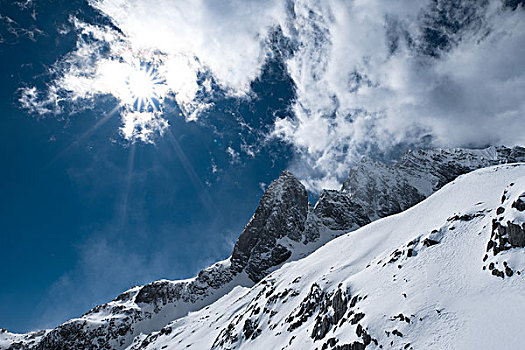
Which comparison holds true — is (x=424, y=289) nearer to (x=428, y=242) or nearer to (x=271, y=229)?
(x=428, y=242)

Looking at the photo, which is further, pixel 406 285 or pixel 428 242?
pixel 428 242

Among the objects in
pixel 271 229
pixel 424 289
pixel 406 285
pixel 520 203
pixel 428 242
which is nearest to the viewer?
pixel 520 203

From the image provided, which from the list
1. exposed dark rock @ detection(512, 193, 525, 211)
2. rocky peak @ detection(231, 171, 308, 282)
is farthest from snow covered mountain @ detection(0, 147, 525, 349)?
rocky peak @ detection(231, 171, 308, 282)

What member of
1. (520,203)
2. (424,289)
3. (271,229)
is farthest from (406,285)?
(271,229)

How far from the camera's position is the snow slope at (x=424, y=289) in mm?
17078

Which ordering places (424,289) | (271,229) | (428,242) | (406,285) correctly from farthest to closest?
(271,229)
(428,242)
(406,285)
(424,289)

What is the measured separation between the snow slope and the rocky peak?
252ft

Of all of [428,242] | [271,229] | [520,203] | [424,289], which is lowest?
[424,289]

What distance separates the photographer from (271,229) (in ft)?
441

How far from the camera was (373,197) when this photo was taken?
167 metres

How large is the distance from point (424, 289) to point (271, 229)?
114687 mm

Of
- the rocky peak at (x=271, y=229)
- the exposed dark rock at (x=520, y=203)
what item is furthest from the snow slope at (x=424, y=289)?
the rocky peak at (x=271, y=229)

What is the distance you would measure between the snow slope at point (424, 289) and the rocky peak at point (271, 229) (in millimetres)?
76860

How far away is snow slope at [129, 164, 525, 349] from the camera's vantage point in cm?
1708
